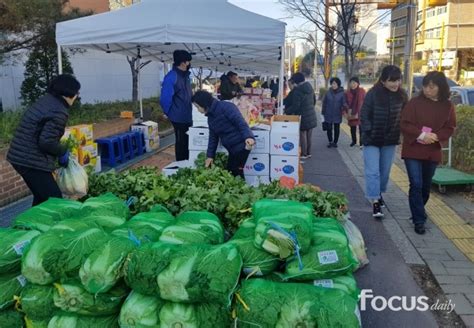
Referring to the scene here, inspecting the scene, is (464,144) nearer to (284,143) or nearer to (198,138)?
(284,143)

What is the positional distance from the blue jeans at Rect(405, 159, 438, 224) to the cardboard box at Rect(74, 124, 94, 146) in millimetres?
5257

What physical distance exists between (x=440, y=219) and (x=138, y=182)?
390 cm

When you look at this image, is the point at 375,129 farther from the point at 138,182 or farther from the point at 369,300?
the point at 138,182

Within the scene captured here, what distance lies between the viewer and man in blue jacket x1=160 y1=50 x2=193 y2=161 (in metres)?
Result: 6.96

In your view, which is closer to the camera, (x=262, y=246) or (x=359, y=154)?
(x=262, y=246)

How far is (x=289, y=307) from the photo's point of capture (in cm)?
231

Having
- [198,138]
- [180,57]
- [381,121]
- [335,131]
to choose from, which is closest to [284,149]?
[198,138]

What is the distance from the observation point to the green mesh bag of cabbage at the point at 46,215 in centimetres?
296

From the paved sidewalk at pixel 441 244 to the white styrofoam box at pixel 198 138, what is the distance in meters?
2.66

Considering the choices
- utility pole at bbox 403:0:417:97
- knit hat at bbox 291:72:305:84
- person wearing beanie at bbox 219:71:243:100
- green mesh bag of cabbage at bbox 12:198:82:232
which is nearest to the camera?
green mesh bag of cabbage at bbox 12:198:82:232

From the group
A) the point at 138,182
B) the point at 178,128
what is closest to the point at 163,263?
the point at 138,182

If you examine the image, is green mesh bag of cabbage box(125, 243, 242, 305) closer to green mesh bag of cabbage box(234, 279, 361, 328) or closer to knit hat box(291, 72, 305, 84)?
green mesh bag of cabbage box(234, 279, 361, 328)

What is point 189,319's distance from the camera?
2.34 m

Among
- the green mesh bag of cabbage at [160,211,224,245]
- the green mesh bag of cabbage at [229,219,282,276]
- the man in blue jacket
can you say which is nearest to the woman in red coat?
the man in blue jacket
